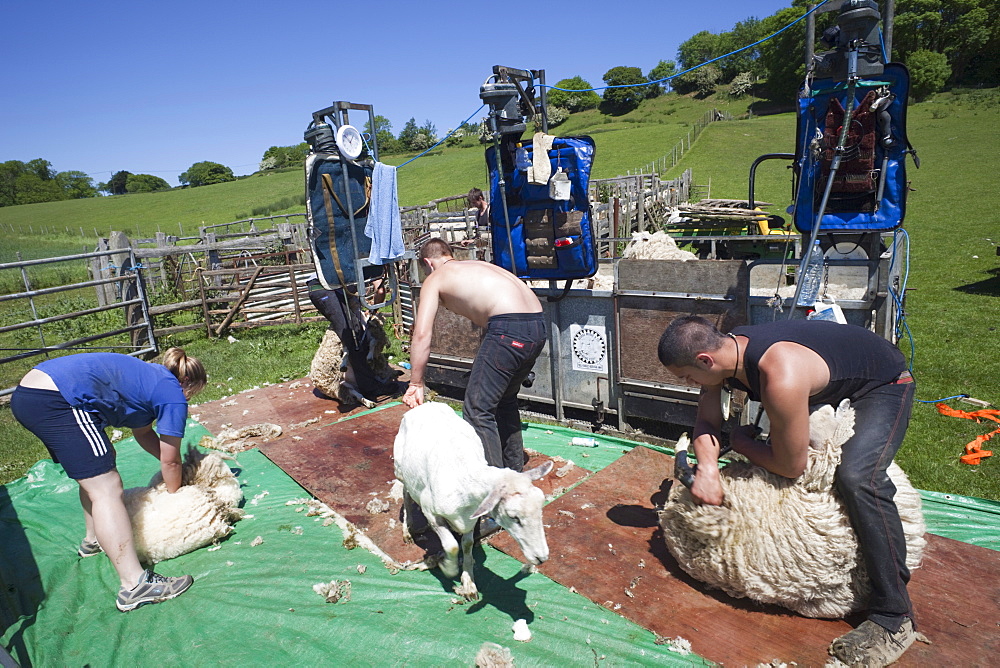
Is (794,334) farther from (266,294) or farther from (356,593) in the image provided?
(266,294)

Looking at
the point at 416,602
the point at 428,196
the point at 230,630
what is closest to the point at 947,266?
the point at 416,602

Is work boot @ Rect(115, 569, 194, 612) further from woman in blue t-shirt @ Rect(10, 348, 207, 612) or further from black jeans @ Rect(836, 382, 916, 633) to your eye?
black jeans @ Rect(836, 382, 916, 633)

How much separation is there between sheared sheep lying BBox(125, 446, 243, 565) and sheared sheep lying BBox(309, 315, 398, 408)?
2341 mm

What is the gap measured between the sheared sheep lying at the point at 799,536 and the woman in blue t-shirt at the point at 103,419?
303 cm

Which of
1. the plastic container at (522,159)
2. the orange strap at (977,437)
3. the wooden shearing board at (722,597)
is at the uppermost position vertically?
the plastic container at (522,159)

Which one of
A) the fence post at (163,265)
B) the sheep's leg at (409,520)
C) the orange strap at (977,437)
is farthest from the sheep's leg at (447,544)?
the fence post at (163,265)

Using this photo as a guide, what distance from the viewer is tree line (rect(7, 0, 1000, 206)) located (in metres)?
47.2

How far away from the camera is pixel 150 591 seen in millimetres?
3102

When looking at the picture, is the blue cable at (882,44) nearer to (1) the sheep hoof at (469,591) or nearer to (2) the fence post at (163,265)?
(1) the sheep hoof at (469,591)

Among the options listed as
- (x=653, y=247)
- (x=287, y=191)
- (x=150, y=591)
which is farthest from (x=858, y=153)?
(x=287, y=191)

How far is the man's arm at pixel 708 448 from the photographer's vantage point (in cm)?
281

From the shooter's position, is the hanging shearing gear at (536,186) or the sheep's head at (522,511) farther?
the hanging shearing gear at (536,186)

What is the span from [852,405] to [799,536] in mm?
687

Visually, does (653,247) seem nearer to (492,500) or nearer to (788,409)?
(788,409)
